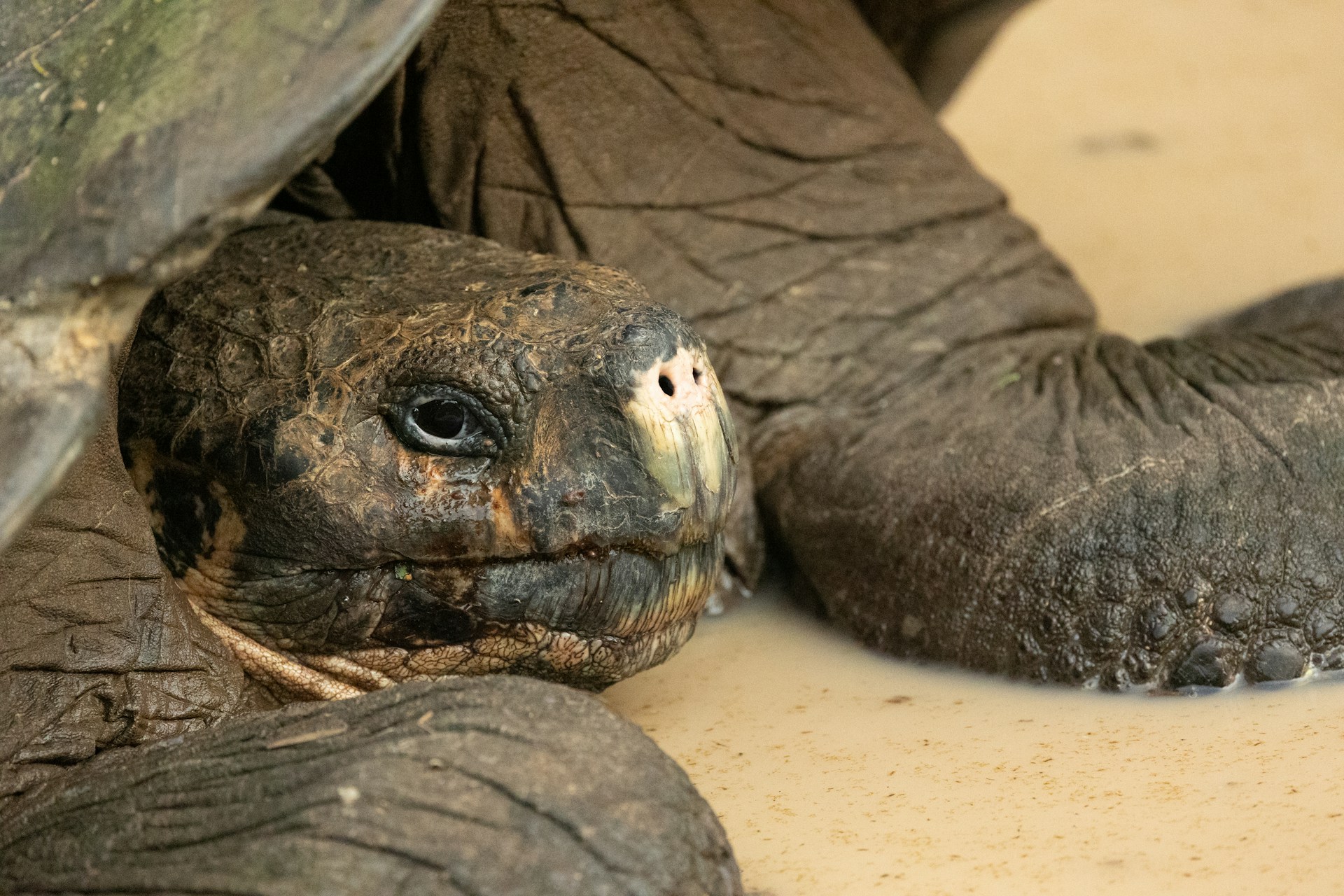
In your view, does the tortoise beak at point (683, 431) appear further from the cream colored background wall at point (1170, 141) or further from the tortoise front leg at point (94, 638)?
the cream colored background wall at point (1170, 141)

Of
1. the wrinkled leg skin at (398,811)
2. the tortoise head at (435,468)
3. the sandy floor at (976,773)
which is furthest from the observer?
the tortoise head at (435,468)

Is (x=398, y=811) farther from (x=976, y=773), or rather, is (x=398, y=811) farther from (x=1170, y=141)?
(x=1170, y=141)

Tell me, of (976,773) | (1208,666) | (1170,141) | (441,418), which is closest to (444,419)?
(441,418)

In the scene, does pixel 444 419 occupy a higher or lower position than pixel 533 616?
higher

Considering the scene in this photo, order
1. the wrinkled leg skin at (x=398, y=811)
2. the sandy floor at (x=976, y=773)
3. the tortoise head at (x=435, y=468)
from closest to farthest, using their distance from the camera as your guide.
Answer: the wrinkled leg skin at (x=398, y=811) → the sandy floor at (x=976, y=773) → the tortoise head at (x=435, y=468)

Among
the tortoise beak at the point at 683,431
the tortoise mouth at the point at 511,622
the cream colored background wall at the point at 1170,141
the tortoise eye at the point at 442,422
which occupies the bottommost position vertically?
the cream colored background wall at the point at 1170,141

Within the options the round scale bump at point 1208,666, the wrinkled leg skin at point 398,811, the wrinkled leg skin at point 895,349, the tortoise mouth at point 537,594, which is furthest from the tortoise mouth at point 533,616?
the round scale bump at point 1208,666

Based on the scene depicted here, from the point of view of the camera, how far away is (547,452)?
1.73 m

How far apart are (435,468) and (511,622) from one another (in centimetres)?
21

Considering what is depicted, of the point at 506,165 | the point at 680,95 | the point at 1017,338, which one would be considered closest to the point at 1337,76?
the point at 1017,338

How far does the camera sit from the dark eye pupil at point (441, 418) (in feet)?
5.74

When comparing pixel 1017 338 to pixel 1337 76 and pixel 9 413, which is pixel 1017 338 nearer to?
pixel 9 413

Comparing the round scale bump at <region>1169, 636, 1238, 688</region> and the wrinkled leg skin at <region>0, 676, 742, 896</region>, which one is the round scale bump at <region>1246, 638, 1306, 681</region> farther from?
the wrinkled leg skin at <region>0, 676, 742, 896</region>

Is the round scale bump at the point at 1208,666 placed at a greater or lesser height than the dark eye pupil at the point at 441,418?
lesser
